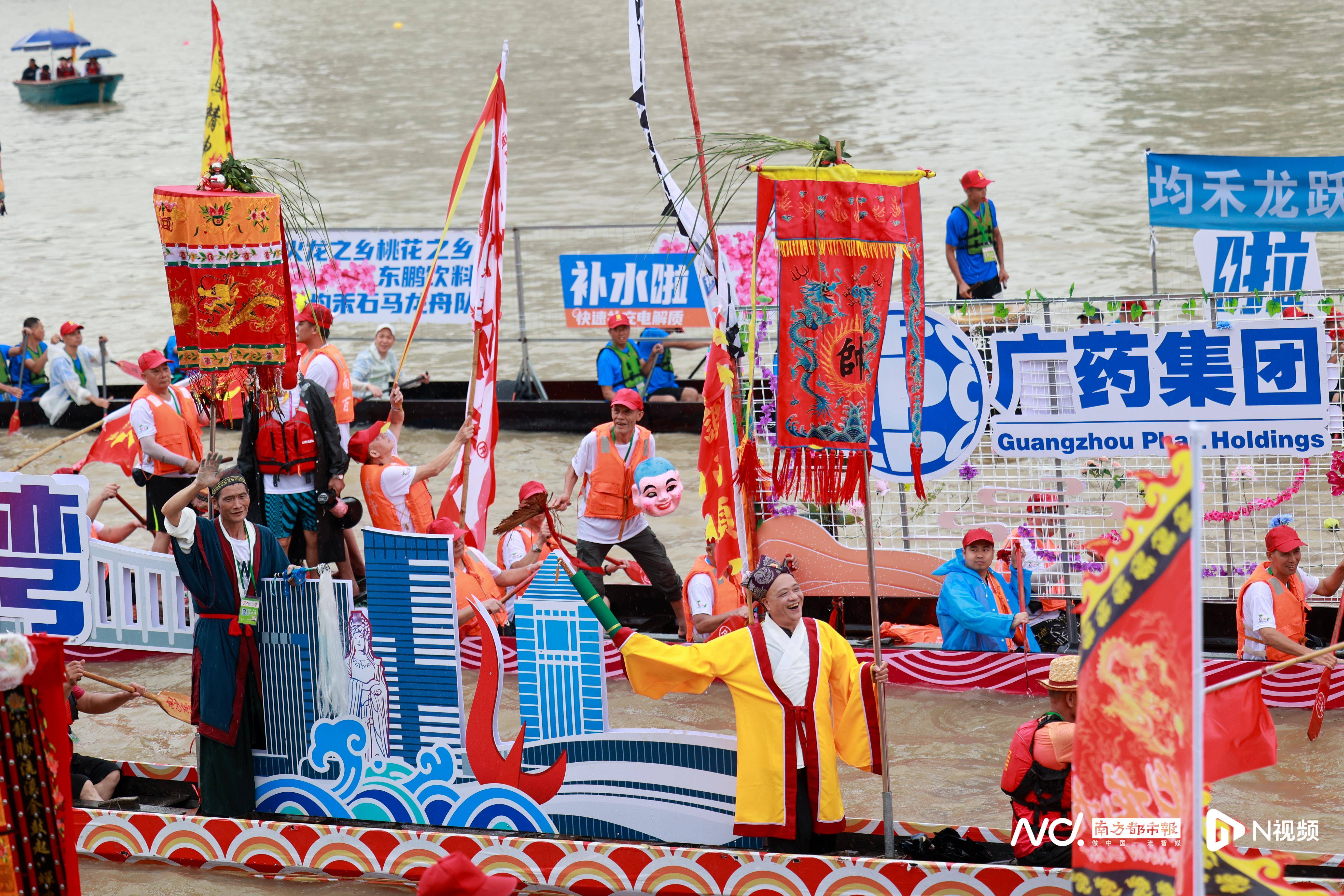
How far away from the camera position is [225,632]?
6.96 meters

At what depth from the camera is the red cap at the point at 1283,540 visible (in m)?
7.90

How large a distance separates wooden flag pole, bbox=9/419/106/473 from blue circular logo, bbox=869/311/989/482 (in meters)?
4.74

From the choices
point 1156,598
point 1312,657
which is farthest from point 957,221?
point 1156,598

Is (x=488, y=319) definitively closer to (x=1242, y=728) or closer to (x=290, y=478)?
(x=290, y=478)

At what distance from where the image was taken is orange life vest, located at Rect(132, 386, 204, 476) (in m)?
10.1

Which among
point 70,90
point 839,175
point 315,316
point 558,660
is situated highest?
point 70,90

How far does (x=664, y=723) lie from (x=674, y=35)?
163 feet

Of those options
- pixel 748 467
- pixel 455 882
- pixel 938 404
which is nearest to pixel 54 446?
pixel 748 467

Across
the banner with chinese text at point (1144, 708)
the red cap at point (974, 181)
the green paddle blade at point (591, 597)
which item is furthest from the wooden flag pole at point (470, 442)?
the red cap at point (974, 181)

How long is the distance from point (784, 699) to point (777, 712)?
61mm

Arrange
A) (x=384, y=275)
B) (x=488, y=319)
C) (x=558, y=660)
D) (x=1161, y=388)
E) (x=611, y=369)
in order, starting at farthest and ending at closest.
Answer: (x=384, y=275), (x=611, y=369), (x=488, y=319), (x=1161, y=388), (x=558, y=660)

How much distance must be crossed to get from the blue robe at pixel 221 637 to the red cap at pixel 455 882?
2722 mm

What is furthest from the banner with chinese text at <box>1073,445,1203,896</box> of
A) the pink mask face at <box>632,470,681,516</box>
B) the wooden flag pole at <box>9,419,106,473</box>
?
the wooden flag pole at <box>9,419,106,473</box>

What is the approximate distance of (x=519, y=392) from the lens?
1506cm
